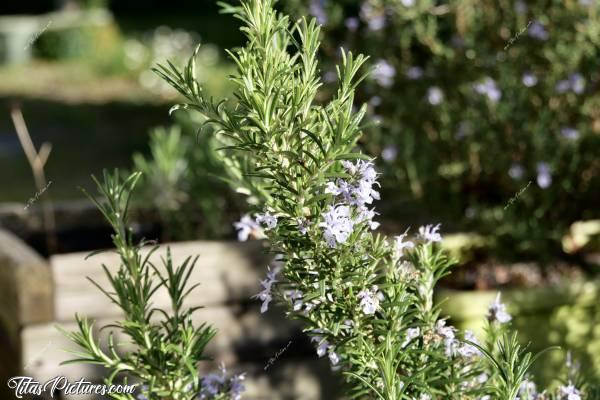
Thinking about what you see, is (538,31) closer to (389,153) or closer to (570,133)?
(570,133)

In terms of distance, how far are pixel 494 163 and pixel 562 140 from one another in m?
0.26

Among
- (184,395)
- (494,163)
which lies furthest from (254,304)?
(184,395)

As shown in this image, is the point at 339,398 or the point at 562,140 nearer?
the point at 339,398

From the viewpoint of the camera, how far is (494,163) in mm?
3719

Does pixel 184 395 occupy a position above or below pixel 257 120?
below

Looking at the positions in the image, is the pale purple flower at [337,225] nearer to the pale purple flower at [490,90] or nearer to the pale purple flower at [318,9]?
the pale purple flower at [490,90]

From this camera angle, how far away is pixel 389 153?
3.75 meters

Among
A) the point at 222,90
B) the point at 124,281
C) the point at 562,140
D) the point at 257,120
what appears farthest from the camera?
the point at 222,90

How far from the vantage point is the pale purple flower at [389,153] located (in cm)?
374

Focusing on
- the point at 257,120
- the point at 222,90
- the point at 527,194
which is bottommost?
the point at 257,120

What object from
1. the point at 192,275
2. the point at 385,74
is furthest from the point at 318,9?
the point at 192,275

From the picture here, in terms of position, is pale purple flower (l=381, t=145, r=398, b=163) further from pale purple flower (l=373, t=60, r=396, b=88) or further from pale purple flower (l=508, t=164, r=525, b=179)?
pale purple flower (l=508, t=164, r=525, b=179)

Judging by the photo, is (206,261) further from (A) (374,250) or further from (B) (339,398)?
(A) (374,250)

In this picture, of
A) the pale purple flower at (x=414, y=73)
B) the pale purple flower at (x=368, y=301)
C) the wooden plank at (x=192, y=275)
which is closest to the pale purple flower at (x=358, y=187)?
the pale purple flower at (x=368, y=301)
